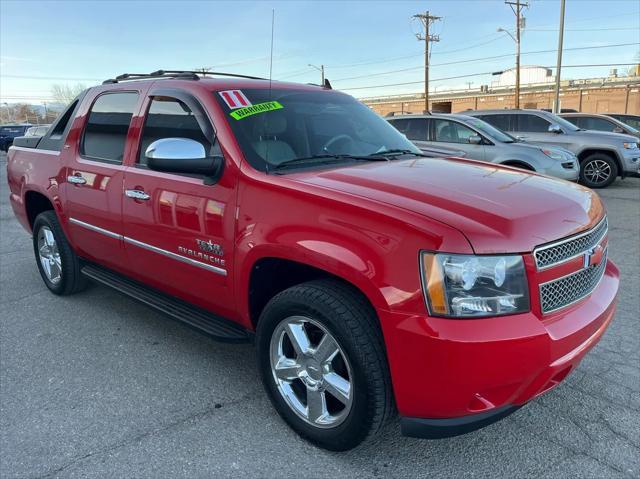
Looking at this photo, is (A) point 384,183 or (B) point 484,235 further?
(A) point 384,183

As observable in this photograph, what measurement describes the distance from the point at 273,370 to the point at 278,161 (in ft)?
3.73

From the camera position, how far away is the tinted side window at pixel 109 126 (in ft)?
12.0

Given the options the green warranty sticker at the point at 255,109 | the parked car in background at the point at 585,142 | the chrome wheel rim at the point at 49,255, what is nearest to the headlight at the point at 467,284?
the green warranty sticker at the point at 255,109

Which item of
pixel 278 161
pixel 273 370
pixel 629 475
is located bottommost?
pixel 629 475

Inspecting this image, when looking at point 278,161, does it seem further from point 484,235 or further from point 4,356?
point 4,356

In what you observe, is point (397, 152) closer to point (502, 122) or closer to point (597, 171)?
point (502, 122)

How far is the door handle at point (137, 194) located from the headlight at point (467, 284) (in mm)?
1988

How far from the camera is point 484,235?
2025mm

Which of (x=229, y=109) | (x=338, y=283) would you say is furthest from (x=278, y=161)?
(x=338, y=283)

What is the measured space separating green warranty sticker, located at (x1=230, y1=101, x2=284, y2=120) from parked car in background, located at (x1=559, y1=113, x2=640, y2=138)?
1268 centimetres

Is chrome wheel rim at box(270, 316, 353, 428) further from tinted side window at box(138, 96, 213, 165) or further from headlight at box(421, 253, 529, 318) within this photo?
tinted side window at box(138, 96, 213, 165)

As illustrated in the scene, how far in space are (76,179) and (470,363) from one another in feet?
10.9

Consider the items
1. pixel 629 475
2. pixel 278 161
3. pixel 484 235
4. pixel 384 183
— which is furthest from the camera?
pixel 278 161

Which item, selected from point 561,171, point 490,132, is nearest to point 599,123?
point 561,171
